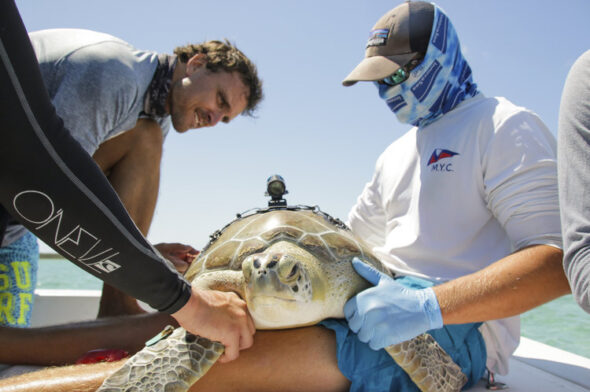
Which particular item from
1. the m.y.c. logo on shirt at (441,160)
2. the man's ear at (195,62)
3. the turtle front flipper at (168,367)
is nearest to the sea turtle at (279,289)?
the turtle front flipper at (168,367)

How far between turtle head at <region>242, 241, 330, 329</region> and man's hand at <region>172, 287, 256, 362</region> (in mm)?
52

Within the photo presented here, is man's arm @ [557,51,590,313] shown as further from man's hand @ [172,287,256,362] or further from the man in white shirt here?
man's hand @ [172,287,256,362]

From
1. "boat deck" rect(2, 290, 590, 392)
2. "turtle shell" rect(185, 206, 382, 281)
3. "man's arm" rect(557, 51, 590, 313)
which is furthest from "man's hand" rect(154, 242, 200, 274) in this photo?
"man's arm" rect(557, 51, 590, 313)

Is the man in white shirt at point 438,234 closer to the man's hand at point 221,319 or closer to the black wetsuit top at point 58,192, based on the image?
the man's hand at point 221,319

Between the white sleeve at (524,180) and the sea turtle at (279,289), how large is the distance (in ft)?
1.90

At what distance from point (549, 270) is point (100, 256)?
155 cm

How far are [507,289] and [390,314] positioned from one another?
44 cm

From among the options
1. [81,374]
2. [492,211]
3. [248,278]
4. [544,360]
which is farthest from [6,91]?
[544,360]

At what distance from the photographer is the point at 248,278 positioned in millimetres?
1412

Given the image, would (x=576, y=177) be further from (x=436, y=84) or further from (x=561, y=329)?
(x=561, y=329)

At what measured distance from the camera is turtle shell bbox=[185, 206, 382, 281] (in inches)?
66.2

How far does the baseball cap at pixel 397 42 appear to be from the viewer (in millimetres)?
2080

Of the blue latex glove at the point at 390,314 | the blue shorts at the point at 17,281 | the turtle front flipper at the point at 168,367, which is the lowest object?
the blue shorts at the point at 17,281

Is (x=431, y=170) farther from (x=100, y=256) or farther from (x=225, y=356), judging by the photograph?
(x=100, y=256)
